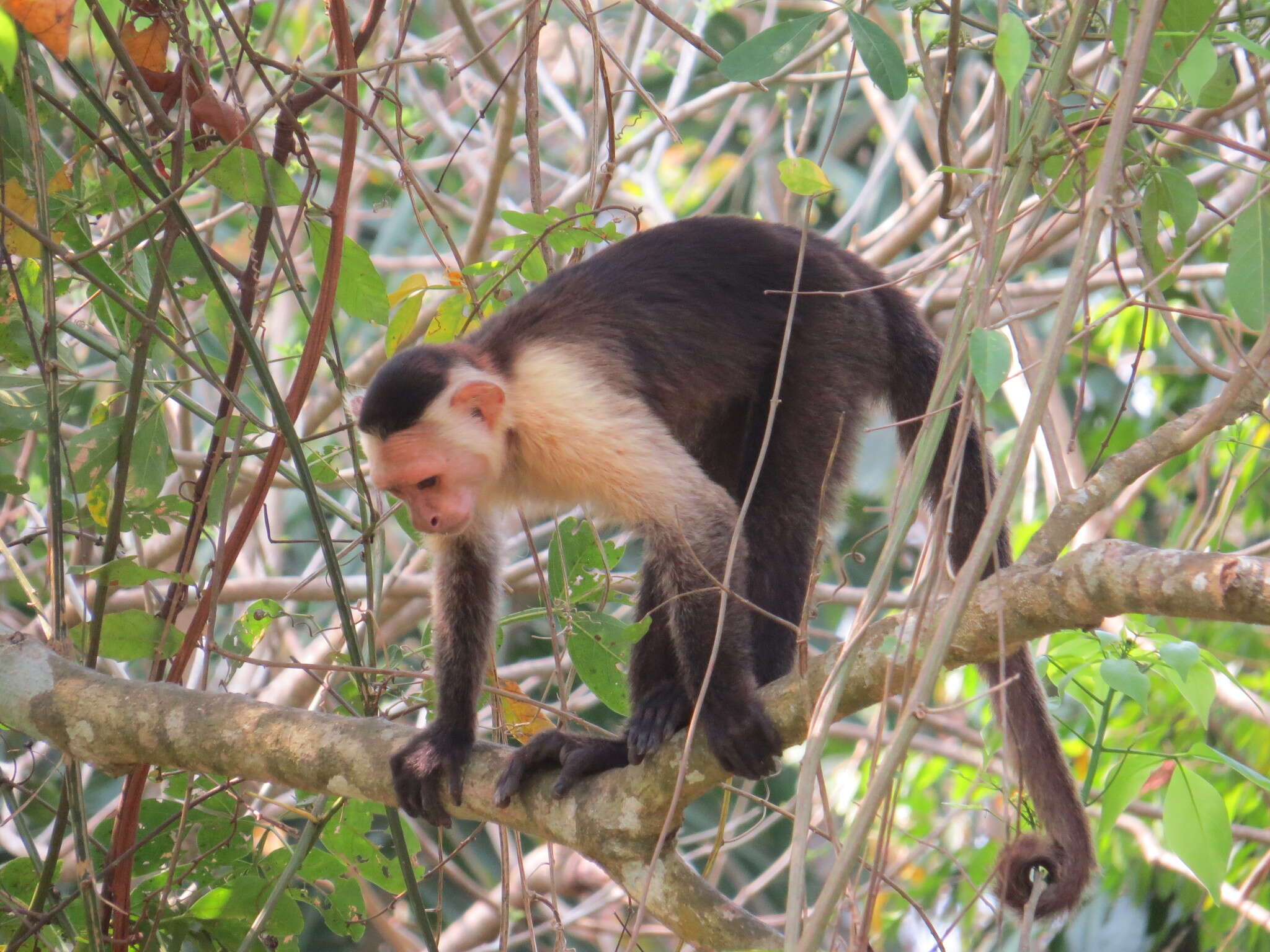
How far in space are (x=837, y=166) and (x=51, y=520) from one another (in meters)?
6.66

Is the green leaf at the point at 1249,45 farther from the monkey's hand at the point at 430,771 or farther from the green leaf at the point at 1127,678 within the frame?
the monkey's hand at the point at 430,771

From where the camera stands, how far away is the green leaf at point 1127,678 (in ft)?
5.86

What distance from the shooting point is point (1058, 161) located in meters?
2.83

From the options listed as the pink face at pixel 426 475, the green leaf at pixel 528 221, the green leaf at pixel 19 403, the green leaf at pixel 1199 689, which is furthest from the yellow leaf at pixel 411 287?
the green leaf at pixel 1199 689

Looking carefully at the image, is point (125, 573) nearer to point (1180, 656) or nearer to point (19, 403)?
point (19, 403)

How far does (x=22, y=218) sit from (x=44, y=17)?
86 centimetres

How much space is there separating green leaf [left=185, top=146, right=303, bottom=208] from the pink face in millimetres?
592

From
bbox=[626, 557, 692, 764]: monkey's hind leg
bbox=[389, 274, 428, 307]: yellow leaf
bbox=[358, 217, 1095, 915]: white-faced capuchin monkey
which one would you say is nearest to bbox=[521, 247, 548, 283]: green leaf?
bbox=[358, 217, 1095, 915]: white-faced capuchin monkey

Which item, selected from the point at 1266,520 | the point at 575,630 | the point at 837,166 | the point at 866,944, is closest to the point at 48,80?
the point at 575,630

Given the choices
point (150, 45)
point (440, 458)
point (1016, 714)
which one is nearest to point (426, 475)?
point (440, 458)

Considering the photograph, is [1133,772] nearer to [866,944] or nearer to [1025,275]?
→ [866,944]

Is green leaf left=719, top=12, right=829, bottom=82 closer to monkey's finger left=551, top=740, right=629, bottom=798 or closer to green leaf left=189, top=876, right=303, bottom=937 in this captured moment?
monkey's finger left=551, top=740, right=629, bottom=798

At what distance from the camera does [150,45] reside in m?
2.64

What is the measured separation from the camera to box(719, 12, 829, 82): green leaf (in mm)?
2189
